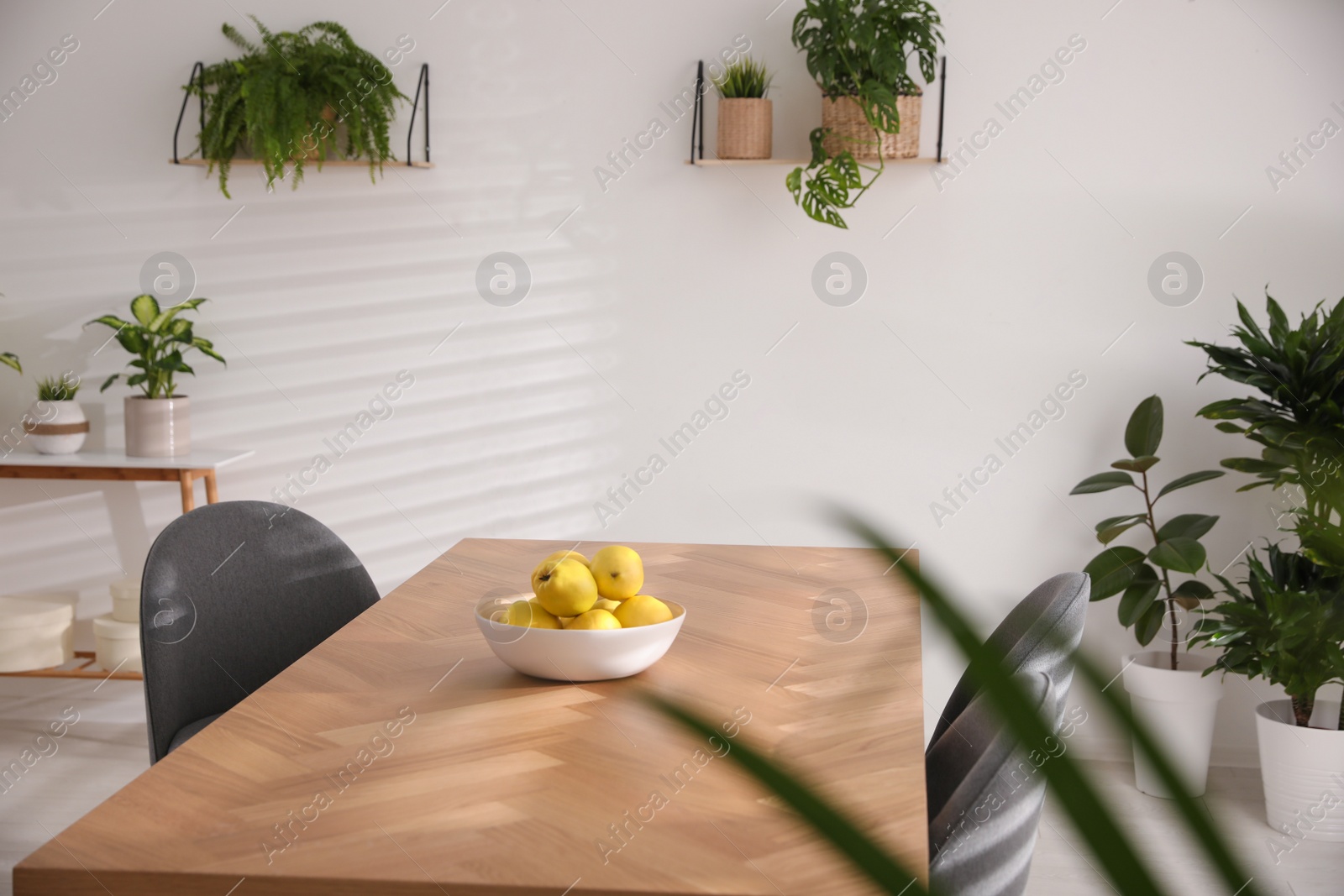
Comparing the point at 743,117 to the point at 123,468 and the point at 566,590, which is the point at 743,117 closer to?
the point at 566,590

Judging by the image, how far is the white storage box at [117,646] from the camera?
11.2ft

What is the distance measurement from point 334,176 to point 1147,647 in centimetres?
297

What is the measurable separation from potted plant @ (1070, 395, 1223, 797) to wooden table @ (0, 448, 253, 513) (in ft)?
8.74

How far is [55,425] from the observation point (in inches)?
134

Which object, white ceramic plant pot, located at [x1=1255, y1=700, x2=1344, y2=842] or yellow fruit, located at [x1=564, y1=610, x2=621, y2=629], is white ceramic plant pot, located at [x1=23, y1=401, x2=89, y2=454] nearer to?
yellow fruit, located at [x1=564, y1=610, x2=621, y2=629]

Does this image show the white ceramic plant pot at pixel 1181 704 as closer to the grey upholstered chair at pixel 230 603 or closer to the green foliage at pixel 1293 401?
the green foliage at pixel 1293 401

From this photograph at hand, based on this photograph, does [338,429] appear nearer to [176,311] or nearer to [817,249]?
[176,311]

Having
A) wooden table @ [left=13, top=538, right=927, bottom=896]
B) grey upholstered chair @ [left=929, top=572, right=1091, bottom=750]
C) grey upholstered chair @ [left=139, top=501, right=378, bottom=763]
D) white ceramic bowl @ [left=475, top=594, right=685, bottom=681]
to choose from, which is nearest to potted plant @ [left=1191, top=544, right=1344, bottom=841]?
grey upholstered chair @ [left=929, top=572, right=1091, bottom=750]

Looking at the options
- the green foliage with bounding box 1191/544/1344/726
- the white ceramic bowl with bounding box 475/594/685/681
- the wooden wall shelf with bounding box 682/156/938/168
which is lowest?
the green foliage with bounding box 1191/544/1344/726

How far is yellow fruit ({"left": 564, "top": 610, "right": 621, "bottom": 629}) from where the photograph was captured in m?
1.40

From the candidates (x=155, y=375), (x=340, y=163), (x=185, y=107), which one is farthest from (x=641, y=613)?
(x=185, y=107)

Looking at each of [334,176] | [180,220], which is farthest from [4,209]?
[334,176]

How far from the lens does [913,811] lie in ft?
3.41

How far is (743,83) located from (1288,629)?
6.81 ft
